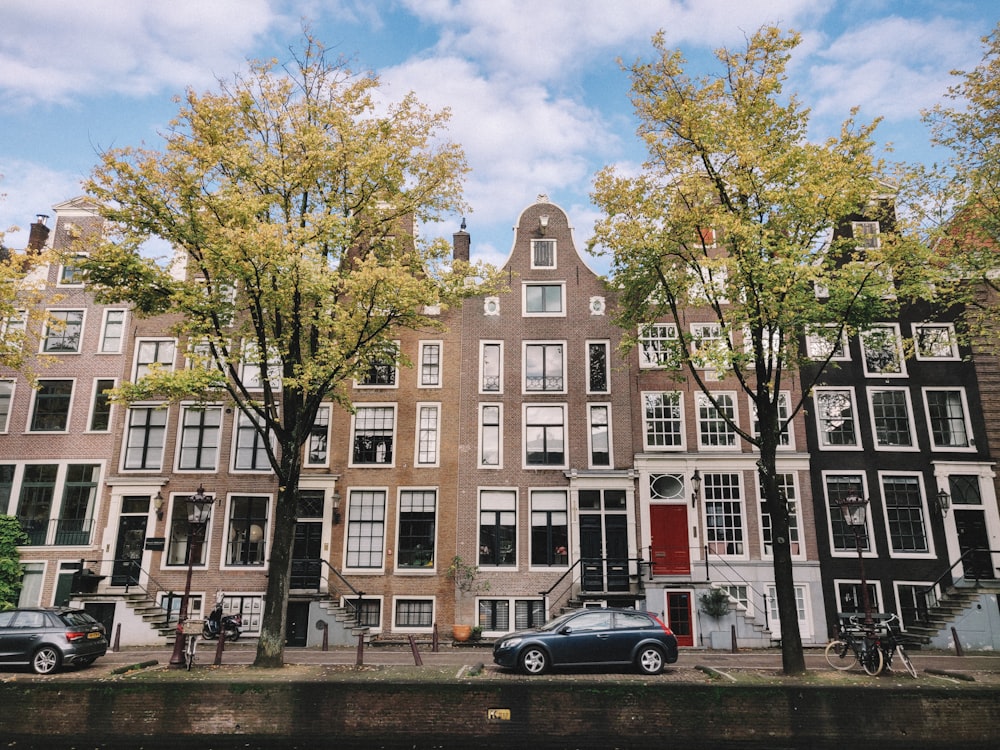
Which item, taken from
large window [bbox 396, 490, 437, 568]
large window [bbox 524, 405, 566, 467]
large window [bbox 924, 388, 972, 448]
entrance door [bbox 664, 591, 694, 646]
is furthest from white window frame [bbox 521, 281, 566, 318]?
large window [bbox 924, 388, 972, 448]

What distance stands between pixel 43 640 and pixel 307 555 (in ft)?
30.7

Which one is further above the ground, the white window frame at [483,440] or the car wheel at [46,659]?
the white window frame at [483,440]

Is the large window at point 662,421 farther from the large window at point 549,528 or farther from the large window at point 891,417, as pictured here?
the large window at point 891,417

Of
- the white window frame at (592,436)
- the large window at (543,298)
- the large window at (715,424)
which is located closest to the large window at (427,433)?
the large window at (543,298)

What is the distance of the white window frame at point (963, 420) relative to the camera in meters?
24.4

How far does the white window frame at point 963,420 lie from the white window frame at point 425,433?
18.7m

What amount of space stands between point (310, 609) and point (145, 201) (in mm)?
14423

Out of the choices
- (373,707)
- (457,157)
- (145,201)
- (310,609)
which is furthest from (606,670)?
(145,201)

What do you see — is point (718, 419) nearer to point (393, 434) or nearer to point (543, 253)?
point (543, 253)

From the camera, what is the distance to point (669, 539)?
24062 millimetres

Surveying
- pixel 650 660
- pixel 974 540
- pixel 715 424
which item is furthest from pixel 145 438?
pixel 974 540

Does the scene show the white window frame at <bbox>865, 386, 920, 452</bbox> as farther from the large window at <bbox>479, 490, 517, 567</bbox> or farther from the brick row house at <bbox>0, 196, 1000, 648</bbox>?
the large window at <bbox>479, 490, 517, 567</bbox>

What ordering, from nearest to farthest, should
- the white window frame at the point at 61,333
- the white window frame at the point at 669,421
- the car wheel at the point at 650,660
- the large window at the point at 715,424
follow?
1. the car wheel at the point at 650,660
2. the white window frame at the point at 669,421
3. the large window at the point at 715,424
4. the white window frame at the point at 61,333

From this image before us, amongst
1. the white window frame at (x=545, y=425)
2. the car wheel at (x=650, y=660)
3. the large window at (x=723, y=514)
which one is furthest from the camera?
the white window frame at (x=545, y=425)
